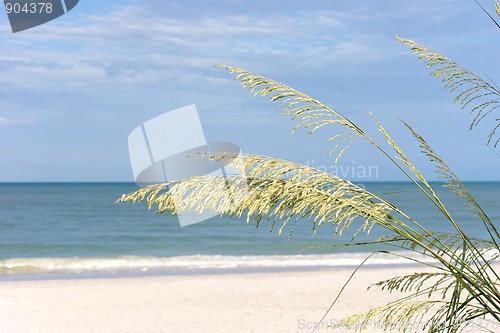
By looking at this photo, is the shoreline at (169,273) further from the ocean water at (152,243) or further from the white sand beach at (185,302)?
the white sand beach at (185,302)

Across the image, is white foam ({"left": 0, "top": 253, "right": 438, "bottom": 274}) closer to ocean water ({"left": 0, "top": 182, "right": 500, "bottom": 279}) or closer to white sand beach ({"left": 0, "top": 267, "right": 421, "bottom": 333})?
ocean water ({"left": 0, "top": 182, "right": 500, "bottom": 279})

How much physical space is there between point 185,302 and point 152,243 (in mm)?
16807

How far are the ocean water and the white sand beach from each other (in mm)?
1411

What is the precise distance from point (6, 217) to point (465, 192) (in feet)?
155

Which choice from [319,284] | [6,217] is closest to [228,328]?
[319,284]

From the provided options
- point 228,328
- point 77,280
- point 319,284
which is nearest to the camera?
point 228,328

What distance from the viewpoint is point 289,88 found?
11.8 feet

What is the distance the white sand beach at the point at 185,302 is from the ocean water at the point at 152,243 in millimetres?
1411

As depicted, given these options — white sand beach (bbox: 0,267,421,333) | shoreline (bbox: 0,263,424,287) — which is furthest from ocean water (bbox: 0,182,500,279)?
white sand beach (bbox: 0,267,421,333)

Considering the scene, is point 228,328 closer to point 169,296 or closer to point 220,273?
point 169,296

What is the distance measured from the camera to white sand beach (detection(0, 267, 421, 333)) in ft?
34.3

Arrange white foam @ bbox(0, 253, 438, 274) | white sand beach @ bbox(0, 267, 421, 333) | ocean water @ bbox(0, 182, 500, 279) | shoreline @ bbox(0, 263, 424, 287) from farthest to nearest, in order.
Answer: ocean water @ bbox(0, 182, 500, 279) < white foam @ bbox(0, 253, 438, 274) < shoreline @ bbox(0, 263, 424, 287) < white sand beach @ bbox(0, 267, 421, 333)

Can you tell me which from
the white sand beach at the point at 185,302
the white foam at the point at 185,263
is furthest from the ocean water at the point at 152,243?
the white sand beach at the point at 185,302

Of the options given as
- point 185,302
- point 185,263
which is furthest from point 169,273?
point 185,302
